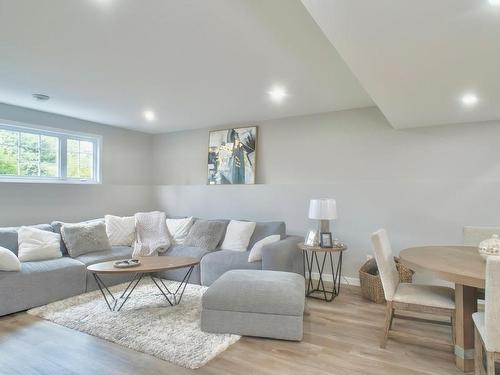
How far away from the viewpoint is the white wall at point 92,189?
4152 millimetres

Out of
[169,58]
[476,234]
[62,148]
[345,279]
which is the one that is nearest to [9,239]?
[62,148]

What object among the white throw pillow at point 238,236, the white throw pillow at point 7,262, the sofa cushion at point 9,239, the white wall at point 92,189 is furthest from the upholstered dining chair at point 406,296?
the white wall at point 92,189

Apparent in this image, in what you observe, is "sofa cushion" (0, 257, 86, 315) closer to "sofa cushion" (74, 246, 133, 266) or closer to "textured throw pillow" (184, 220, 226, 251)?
"sofa cushion" (74, 246, 133, 266)

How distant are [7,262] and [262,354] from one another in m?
2.57

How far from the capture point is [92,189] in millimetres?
4984

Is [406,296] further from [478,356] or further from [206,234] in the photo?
[206,234]

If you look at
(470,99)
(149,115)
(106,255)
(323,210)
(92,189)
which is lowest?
(106,255)

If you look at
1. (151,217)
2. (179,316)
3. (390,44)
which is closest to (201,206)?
(151,217)

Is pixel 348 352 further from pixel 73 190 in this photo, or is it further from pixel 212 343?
pixel 73 190

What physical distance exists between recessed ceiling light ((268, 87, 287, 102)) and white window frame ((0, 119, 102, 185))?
301cm

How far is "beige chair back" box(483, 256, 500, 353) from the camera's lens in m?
1.71

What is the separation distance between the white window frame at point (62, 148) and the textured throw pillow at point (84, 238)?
3.01ft

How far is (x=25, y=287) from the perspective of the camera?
3.21m

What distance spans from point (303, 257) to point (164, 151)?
10.7 feet
